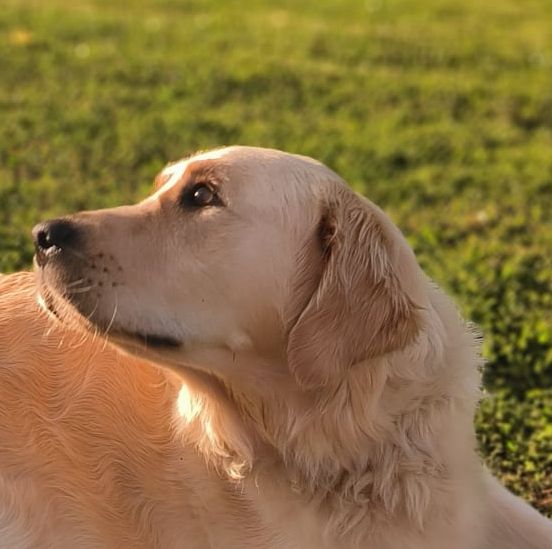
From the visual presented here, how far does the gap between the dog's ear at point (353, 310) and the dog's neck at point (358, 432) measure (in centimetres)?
12

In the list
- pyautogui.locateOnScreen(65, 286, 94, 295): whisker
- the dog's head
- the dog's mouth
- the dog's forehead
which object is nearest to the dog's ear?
the dog's head

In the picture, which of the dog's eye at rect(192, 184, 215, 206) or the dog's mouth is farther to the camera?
the dog's eye at rect(192, 184, 215, 206)

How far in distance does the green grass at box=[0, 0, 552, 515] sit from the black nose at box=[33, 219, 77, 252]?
82.0 inches

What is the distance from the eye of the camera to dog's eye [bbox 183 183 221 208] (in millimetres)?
3117

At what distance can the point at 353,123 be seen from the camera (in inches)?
342

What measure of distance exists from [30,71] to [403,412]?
7.41 metres

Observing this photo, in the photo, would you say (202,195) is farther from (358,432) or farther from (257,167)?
(358,432)

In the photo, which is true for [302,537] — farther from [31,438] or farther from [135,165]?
[135,165]

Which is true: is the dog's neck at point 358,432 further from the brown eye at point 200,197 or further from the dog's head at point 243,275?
the brown eye at point 200,197

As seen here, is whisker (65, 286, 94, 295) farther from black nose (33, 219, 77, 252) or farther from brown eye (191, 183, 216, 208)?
brown eye (191, 183, 216, 208)

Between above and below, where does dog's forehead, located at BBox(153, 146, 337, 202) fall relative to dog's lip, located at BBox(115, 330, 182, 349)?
above

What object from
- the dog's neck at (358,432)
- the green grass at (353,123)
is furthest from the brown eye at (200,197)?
the green grass at (353,123)

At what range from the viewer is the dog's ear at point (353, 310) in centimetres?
293

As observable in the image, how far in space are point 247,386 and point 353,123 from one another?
5872 millimetres
